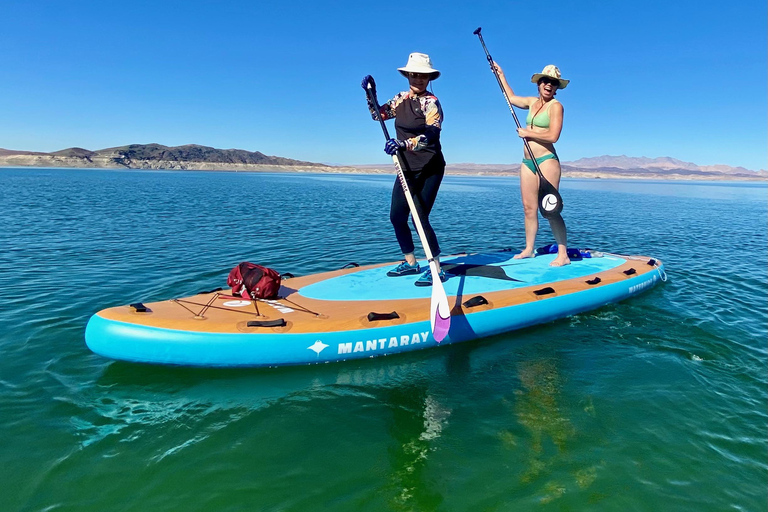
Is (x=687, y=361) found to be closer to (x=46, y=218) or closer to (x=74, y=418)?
(x=74, y=418)

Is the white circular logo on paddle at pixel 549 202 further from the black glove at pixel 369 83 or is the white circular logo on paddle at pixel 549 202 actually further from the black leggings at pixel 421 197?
the black glove at pixel 369 83

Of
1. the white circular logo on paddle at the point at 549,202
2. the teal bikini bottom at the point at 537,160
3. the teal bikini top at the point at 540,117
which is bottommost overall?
the white circular logo on paddle at the point at 549,202

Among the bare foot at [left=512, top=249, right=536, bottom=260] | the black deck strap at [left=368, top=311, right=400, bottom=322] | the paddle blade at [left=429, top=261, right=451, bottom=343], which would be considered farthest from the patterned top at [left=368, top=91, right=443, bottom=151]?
the bare foot at [left=512, top=249, right=536, bottom=260]

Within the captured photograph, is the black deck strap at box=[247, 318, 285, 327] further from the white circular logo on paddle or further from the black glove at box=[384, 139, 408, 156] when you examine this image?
the white circular logo on paddle

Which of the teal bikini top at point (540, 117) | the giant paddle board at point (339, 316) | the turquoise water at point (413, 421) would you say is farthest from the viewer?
the teal bikini top at point (540, 117)

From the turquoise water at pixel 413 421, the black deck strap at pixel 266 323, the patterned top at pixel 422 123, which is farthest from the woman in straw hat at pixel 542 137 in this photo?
the black deck strap at pixel 266 323

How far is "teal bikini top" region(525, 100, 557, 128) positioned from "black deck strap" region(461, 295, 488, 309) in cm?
377

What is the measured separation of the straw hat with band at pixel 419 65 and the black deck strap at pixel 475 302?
10.9 feet

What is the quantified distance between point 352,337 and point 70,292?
20.3 ft

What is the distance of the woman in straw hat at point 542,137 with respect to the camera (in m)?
7.76

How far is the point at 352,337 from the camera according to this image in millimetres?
5422

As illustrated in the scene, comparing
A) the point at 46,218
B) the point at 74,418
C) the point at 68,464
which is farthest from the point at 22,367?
the point at 46,218

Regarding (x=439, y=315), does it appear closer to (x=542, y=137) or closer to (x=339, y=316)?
(x=339, y=316)

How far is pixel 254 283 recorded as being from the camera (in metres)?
6.12
